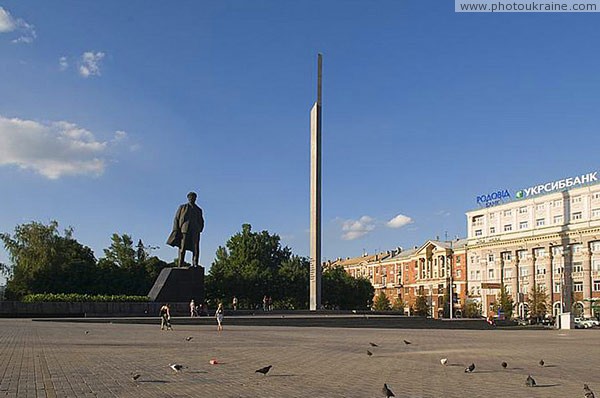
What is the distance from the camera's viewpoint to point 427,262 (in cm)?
10788

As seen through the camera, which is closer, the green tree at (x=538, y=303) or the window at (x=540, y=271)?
the green tree at (x=538, y=303)

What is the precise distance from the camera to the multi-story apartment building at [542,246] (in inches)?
3103

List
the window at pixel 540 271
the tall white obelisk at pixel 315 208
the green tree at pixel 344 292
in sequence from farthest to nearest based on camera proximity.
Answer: the window at pixel 540 271
the green tree at pixel 344 292
the tall white obelisk at pixel 315 208

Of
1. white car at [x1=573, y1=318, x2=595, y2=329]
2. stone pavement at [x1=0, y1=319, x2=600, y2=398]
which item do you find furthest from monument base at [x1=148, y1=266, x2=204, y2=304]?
white car at [x1=573, y1=318, x2=595, y2=329]

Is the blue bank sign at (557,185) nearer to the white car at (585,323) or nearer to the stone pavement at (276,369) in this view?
the white car at (585,323)

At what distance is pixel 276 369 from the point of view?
13047 mm

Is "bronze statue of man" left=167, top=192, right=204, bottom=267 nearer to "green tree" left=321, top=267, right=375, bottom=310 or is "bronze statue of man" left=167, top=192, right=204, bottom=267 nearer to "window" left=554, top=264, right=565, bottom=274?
"green tree" left=321, top=267, right=375, bottom=310

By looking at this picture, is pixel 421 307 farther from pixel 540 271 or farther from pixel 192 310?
pixel 192 310

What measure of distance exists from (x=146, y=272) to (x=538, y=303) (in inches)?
1753

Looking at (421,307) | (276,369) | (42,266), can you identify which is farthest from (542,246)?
(276,369)

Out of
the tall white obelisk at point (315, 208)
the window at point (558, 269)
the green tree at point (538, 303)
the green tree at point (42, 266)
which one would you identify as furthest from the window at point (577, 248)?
the green tree at point (42, 266)

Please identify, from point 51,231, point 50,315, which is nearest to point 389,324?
point 50,315

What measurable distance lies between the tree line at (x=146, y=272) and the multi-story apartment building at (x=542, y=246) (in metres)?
19.6

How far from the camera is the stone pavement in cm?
1020
